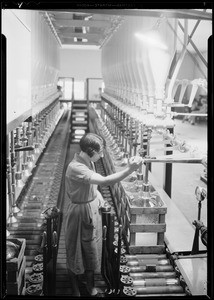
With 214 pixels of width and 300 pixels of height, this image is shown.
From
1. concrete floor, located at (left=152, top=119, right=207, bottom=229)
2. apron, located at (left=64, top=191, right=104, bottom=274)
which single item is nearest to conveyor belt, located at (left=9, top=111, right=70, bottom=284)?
apron, located at (left=64, top=191, right=104, bottom=274)

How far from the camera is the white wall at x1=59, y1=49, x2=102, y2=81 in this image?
10.6 meters

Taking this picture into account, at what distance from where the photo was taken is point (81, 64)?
34.6 ft

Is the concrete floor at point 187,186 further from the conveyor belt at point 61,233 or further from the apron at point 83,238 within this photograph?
the apron at point 83,238

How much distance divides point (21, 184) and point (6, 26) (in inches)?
68.8

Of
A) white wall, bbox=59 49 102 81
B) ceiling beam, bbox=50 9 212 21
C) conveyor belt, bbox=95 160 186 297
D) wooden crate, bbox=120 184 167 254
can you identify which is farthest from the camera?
white wall, bbox=59 49 102 81

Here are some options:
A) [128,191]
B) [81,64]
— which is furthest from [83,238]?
[81,64]

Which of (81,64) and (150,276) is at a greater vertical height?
(81,64)

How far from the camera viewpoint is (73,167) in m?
2.19

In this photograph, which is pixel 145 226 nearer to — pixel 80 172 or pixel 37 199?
pixel 80 172

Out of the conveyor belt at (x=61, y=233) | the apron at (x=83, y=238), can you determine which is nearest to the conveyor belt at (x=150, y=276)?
the conveyor belt at (x=61, y=233)

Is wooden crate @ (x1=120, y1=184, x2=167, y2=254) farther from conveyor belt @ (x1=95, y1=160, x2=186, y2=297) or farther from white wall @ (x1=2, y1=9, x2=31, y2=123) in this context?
white wall @ (x1=2, y1=9, x2=31, y2=123)

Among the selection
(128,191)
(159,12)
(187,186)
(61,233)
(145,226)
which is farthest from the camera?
(187,186)

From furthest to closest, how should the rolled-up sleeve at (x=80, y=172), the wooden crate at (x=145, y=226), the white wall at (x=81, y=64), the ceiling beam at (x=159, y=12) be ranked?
the white wall at (x=81, y=64) → the wooden crate at (x=145, y=226) → the rolled-up sleeve at (x=80, y=172) → the ceiling beam at (x=159, y=12)

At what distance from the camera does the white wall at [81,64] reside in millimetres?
10641
